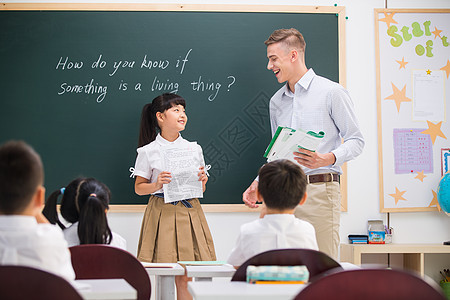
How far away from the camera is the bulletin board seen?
14.0ft

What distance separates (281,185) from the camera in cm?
224

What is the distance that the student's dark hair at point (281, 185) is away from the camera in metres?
2.21

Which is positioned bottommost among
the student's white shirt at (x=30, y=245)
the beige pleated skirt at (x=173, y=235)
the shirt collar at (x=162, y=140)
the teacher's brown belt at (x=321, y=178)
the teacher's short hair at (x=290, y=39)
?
the beige pleated skirt at (x=173, y=235)

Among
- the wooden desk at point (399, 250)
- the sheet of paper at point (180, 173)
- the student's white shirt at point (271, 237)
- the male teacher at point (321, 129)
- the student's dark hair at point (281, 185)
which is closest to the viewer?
the student's white shirt at point (271, 237)

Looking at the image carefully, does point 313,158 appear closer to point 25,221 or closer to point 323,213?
point 323,213

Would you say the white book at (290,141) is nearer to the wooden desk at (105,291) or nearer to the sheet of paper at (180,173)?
the sheet of paper at (180,173)

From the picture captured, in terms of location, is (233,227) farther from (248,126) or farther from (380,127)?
(380,127)

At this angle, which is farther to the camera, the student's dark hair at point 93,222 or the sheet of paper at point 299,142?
the sheet of paper at point 299,142

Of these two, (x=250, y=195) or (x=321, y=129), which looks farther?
(x=250, y=195)

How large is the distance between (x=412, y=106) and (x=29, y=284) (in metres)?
3.59

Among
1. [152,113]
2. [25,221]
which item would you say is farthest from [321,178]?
[25,221]

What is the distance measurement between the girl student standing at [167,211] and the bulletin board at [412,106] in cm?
145

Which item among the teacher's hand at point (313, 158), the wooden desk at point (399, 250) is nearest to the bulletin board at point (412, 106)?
the wooden desk at point (399, 250)

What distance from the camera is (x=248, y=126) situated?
419 cm
